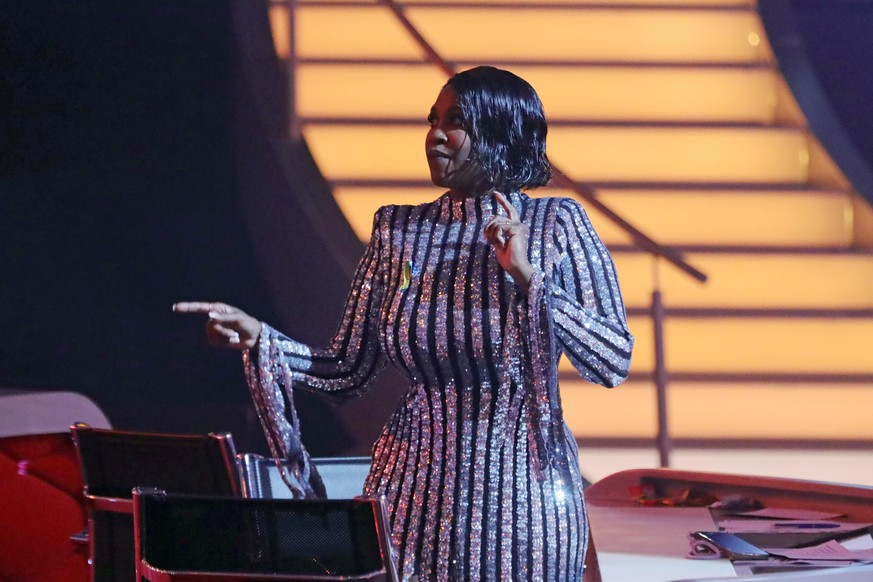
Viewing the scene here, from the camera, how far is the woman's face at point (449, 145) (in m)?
1.59

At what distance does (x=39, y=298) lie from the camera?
3.70 metres

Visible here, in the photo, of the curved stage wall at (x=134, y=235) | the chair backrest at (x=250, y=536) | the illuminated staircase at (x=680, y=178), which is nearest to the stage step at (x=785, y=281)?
the illuminated staircase at (x=680, y=178)

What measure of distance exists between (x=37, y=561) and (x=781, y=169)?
3077mm

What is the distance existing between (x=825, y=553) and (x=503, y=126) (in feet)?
2.51

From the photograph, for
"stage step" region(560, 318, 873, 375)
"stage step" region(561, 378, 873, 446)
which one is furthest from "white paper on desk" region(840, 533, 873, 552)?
"stage step" region(560, 318, 873, 375)

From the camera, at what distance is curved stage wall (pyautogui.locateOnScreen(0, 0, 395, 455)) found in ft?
12.1

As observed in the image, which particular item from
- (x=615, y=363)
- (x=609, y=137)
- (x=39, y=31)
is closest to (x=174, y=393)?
(x=39, y=31)

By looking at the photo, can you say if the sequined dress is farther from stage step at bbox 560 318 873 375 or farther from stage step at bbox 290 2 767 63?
stage step at bbox 290 2 767 63

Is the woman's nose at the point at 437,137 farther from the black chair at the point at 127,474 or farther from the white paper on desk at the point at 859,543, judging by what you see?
the white paper on desk at the point at 859,543

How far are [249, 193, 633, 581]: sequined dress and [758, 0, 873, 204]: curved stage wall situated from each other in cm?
313

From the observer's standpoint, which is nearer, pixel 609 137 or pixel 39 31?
pixel 39 31

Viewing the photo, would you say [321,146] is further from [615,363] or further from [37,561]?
[615,363]

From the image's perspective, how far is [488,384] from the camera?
5.01ft

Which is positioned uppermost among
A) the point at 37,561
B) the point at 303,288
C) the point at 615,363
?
the point at 303,288
